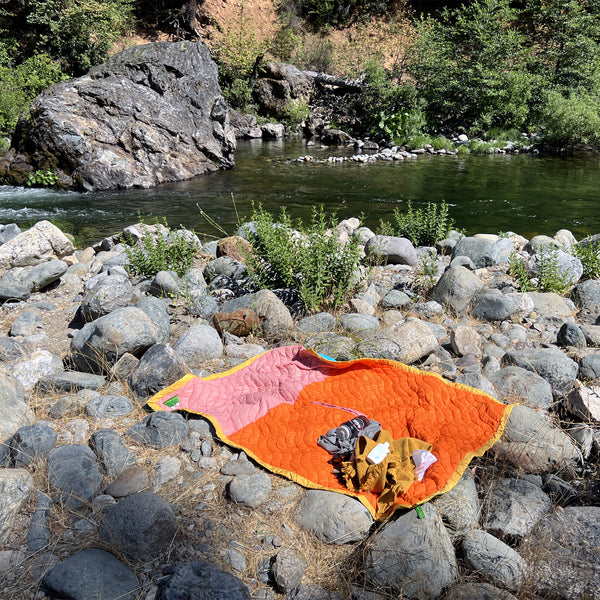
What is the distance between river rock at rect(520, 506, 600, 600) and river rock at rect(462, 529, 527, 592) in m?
0.07

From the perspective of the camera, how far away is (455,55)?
17.5 m

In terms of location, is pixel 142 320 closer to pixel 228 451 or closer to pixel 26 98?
pixel 228 451

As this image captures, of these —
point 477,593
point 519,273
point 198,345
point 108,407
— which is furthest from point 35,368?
point 519,273

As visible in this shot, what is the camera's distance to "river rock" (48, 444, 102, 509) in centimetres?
224

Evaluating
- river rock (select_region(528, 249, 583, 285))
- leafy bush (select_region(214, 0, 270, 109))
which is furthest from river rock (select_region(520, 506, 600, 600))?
leafy bush (select_region(214, 0, 270, 109))

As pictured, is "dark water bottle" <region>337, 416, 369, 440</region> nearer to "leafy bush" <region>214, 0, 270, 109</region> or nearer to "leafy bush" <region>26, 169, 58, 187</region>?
"leafy bush" <region>26, 169, 58, 187</region>

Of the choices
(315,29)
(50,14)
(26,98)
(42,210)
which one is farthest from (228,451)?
(315,29)

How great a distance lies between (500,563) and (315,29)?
27.5 metres

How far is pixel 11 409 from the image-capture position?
2.74m

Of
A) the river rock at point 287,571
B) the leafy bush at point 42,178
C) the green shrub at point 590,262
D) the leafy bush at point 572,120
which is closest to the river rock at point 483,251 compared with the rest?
the green shrub at point 590,262

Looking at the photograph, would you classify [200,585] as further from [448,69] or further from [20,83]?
[448,69]

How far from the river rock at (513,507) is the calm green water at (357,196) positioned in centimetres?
568

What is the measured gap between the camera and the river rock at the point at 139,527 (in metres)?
2.02

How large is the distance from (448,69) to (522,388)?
16908 millimetres
